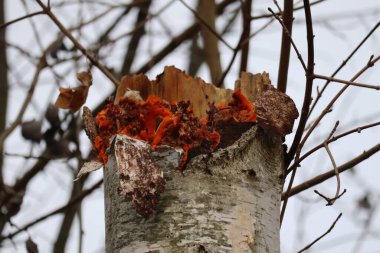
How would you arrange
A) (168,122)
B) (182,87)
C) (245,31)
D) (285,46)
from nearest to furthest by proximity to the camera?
(168,122), (182,87), (285,46), (245,31)

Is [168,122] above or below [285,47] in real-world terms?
below

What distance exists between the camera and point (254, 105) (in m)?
1.58

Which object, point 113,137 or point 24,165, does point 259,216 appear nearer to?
point 113,137

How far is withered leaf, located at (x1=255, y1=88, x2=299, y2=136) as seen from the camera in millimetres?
1558

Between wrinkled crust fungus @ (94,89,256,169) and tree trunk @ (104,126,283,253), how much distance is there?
5 centimetres

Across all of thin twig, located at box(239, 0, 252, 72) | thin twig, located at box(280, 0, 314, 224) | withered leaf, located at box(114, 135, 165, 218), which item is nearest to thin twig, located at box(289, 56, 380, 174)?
thin twig, located at box(280, 0, 314, 224)

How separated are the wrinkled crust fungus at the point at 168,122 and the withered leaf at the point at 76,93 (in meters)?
0.27

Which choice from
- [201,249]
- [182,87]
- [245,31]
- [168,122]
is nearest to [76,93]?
[182,87]

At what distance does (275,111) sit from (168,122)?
0.24 m

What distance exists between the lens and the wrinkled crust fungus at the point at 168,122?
1.50m

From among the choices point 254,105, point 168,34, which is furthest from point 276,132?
point 168,34

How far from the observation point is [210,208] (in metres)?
1.38

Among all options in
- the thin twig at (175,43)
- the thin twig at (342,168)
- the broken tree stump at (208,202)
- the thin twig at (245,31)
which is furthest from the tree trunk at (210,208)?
the thin twig at (175,43)

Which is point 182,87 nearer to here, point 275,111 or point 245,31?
point 275,111
